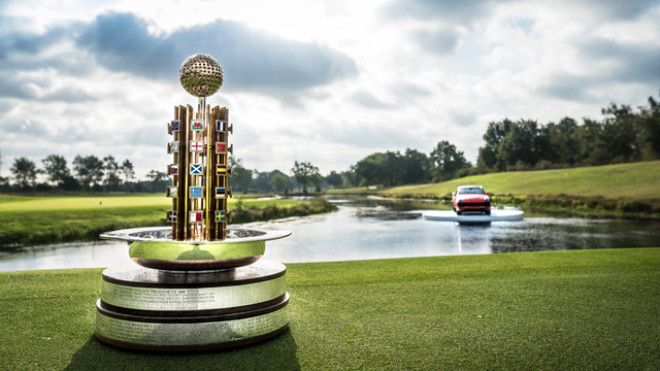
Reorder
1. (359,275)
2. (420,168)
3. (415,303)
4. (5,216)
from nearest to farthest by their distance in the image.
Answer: (415,303) < (359,275) < (5,216) < (420,168)

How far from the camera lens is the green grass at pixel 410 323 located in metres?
4.09

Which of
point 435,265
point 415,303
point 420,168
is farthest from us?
point 420,168

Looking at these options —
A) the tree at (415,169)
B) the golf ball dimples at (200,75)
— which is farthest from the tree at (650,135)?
the tree at (415,169)

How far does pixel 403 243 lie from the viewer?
17422mm

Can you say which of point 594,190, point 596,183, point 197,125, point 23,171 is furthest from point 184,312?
point 23,171

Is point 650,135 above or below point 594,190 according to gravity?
above

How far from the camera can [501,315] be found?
18.3 feet

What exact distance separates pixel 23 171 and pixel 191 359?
73413 mm

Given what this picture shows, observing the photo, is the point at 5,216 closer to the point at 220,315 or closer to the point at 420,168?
the point at 220,315

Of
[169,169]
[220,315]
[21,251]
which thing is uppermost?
[169,169]

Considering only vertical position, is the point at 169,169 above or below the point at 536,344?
above

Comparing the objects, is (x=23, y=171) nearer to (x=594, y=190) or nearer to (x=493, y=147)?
(x=594, y=190)

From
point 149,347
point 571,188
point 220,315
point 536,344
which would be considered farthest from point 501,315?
point 571,188

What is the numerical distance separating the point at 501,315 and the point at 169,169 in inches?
184
